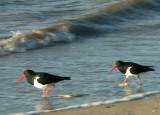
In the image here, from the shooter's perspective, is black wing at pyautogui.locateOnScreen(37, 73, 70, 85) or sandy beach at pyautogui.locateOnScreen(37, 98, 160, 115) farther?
black wing at pyautogui.locateOnScreen(37, 73, 70, 85)

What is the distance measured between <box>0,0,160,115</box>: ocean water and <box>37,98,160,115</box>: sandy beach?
1.39 ft

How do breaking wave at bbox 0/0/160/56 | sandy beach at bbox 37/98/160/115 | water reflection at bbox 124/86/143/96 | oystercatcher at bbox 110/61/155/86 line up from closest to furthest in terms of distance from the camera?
sandy beach at bbox 37/98/160/115, water reflection at bbox 124/86/143/96, oystercatcher at bbox 110/61/155/86, breaking wave at bbox 0/0/160/56

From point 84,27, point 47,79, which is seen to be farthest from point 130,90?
point 84,27

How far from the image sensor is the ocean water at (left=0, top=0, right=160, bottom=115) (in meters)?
7.86

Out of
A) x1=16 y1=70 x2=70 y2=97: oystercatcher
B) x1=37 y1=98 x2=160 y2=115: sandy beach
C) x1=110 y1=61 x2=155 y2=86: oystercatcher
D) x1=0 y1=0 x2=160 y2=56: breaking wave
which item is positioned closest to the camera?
x1=37 y1=98 x2=160 y2=115: sandy beach

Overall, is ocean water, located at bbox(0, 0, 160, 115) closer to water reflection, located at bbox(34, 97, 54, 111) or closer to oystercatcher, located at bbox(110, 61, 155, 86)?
water reflection, located at bbox(34, 97, 54, 111)

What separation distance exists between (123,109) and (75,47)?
587 cm

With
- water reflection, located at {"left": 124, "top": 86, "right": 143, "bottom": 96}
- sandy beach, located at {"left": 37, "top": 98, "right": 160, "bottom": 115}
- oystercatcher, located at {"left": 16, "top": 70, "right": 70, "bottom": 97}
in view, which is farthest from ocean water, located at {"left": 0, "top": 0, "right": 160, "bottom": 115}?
sandy beach, located at {"left": 37, "top": 98, "right": 160, "bottom": 115}

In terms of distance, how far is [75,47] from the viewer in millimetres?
12359

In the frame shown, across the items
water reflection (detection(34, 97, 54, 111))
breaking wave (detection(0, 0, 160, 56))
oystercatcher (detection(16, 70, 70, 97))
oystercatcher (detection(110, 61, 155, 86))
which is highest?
breaking wave (detection(0, 0, 160, 56))

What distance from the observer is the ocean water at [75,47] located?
7.86 meters

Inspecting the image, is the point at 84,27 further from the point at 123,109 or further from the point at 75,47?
the point at 123,109

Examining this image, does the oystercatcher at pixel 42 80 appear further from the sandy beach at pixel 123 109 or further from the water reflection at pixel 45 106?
the sandy beach at pixel 123 109

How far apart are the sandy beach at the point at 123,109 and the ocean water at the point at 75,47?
1.39 feet
